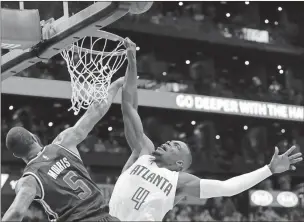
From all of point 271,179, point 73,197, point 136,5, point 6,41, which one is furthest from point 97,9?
point 271,179

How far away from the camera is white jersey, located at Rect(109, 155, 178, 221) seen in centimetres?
437

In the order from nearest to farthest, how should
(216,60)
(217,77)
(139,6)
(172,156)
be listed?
(172,156)
(139,6)
(217,77)
(216,60)

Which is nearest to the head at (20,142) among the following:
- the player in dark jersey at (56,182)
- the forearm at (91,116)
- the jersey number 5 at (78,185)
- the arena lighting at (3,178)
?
the player in dark jersey at (56,182)

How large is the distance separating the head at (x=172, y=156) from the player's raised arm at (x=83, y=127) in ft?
1.86

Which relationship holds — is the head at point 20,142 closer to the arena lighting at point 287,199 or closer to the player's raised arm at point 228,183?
the player's raised arm at point 228,183

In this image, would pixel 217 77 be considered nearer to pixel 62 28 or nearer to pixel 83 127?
pixel 62 28

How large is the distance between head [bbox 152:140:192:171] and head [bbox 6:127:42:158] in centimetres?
86

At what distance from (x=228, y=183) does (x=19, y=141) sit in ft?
4.58

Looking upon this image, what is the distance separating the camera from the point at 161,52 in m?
19.9

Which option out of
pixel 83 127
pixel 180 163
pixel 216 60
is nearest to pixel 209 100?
pixel 216 60

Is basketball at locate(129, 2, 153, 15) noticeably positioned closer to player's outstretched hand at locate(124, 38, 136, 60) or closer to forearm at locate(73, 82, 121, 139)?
player's outstretched hand at locate(124, 38, 136, 60)

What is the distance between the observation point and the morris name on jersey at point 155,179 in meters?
4.43

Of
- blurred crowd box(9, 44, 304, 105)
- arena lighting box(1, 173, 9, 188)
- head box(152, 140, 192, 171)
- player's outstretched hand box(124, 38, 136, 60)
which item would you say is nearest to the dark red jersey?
head box(152, 140, 192, 171)

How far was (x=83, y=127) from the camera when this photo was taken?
4793 mm
